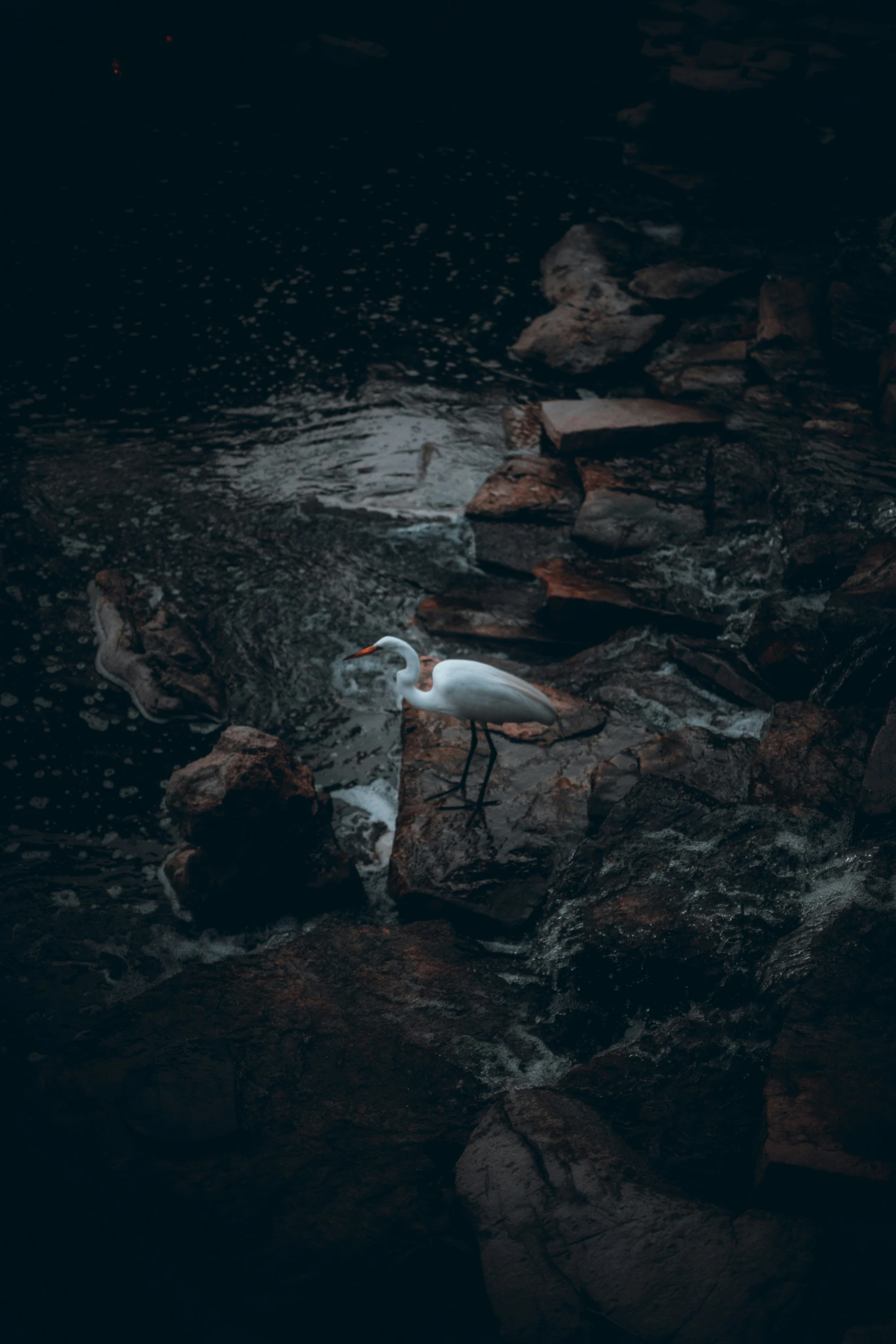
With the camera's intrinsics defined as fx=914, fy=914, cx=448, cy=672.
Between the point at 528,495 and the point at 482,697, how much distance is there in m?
2.90

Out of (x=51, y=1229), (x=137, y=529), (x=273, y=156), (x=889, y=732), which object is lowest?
(x=51, y=1229)

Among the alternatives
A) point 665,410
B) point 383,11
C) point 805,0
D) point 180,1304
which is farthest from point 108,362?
point 805,0

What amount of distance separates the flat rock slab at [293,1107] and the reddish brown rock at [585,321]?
239 inches

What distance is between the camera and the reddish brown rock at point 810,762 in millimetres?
3986

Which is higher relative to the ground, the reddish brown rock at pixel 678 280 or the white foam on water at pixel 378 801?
the reddish brown rock at pixel 678 280

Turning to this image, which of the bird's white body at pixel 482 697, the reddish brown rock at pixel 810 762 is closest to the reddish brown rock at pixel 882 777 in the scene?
the reddish brown rock at pixel 810 762

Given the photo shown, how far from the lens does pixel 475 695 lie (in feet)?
14.1

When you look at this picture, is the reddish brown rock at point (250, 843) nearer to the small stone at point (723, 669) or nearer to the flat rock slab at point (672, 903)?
the flat rock slab at point (672, 903)

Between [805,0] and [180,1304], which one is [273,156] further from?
[180,1304]

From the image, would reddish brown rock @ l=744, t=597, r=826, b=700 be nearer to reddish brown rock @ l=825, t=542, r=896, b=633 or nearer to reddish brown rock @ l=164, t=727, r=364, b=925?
reddish brown rock @ l=825, t=542, r=896, b=633

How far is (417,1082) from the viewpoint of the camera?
10.8ft

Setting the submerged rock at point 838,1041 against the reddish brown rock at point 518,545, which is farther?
the reddish brown rock at point 518,545

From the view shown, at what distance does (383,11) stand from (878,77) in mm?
7631

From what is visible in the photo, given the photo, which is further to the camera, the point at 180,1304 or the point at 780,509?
the point at 780,509
